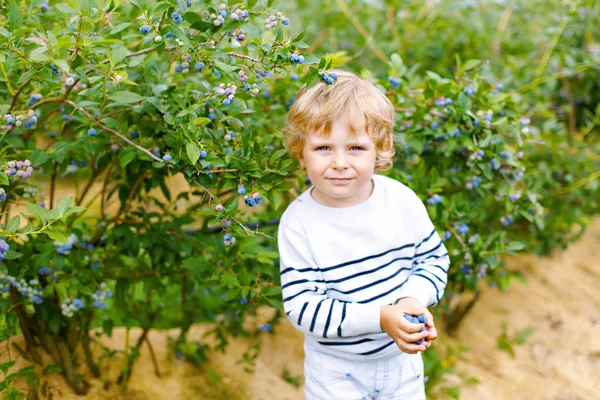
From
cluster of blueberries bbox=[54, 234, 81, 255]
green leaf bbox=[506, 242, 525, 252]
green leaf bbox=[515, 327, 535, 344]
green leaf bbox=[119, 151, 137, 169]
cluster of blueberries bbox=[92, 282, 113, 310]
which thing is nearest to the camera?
green leaf bbox=[119, 151, 137, 169]

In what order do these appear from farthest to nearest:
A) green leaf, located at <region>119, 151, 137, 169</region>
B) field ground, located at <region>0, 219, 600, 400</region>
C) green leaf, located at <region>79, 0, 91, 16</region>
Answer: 1. field ground, located at <region>0, 219, 600, 400</region>
2. green leaf, located at <region>119, 151, 137, 169</region>
3. green leaf, located at <region>79, 0, 91, 16</region>

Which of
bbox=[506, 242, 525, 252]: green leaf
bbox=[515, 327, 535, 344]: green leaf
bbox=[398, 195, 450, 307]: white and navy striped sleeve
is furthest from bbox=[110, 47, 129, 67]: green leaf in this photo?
bbox=[515, 327, 535, 344]: green leaf

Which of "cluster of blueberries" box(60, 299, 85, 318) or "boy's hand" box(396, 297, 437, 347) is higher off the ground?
"boy's hand" box(396, 297, 437, 347)

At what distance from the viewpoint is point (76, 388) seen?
2.32 m

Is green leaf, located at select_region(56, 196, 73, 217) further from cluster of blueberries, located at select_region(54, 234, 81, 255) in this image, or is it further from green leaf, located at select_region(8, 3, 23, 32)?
green leaf, located at select_region(8, 3, 23, 32)

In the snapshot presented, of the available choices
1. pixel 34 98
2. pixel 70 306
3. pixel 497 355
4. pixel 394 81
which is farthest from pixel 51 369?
pixel 497 355

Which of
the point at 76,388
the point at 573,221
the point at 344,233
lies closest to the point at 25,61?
the point at 344,233

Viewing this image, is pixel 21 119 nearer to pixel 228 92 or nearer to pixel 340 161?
pixel 228 92

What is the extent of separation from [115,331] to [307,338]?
4.69ft

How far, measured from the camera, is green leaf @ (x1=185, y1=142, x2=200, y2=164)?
157 cm

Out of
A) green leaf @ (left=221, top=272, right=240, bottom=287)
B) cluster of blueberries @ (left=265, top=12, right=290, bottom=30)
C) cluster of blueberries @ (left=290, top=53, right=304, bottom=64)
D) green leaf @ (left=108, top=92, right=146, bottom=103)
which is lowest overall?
green leaf @ (left=221, top=272, right=240, bottom=287)

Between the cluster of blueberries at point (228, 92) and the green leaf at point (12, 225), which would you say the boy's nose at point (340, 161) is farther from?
the green leaf at point (12, 225)

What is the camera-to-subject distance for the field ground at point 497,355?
2.61 metres

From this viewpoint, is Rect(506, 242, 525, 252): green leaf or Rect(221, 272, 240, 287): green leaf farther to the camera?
Rect(506, 242, 525, 252): green leaf
